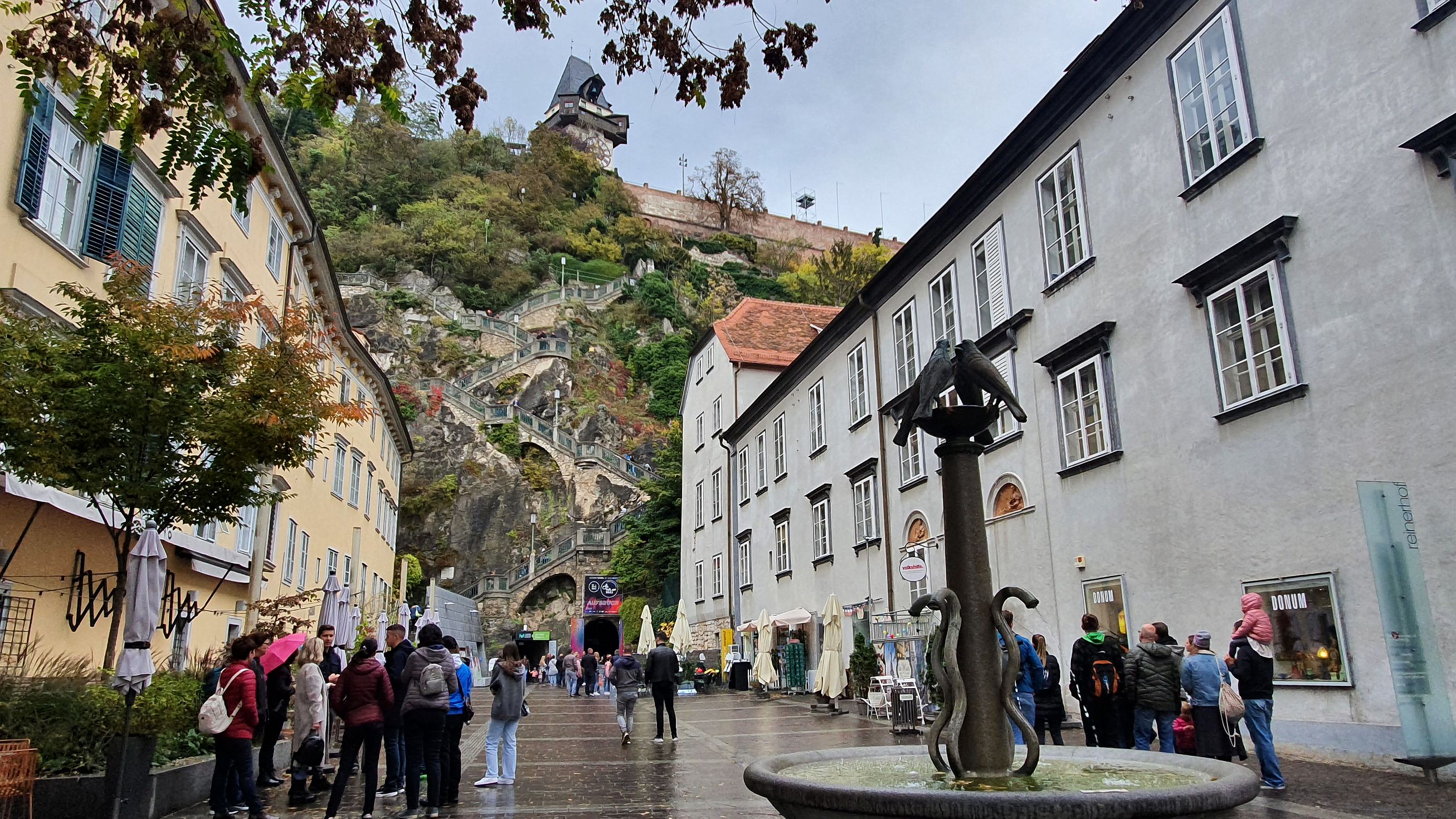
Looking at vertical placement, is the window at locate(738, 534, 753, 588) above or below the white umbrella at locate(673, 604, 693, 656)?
above

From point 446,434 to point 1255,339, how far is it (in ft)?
168

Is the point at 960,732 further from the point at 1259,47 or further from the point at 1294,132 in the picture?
the point at 1259,47

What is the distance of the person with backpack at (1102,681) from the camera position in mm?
9898

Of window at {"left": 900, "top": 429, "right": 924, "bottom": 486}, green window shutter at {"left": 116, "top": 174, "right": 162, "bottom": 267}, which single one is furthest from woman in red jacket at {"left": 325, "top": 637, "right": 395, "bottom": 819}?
window at {"left": 900, "top": 429, "right": 924, "bottom": 486}

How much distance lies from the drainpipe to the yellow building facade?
12.1 meters

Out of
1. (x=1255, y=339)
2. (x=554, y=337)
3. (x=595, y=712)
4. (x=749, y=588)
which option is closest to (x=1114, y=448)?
(x=1255, y=339)

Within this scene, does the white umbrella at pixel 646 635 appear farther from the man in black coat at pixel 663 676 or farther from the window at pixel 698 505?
the man in black coat at pixel 663 676

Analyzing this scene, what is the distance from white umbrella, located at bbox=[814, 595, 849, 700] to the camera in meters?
20.6

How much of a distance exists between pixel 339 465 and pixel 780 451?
45.0 ft

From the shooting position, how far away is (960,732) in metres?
5.76

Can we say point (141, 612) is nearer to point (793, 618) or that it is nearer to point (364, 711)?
point (364, 711)

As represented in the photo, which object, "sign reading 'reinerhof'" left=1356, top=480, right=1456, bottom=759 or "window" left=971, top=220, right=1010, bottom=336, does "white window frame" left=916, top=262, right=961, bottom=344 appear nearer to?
"window" left=971, top=220, right=1010, bottom=336

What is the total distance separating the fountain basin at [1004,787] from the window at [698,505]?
3287cm

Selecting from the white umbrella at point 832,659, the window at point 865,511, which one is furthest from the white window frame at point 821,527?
the white umbrella at point 832,659
